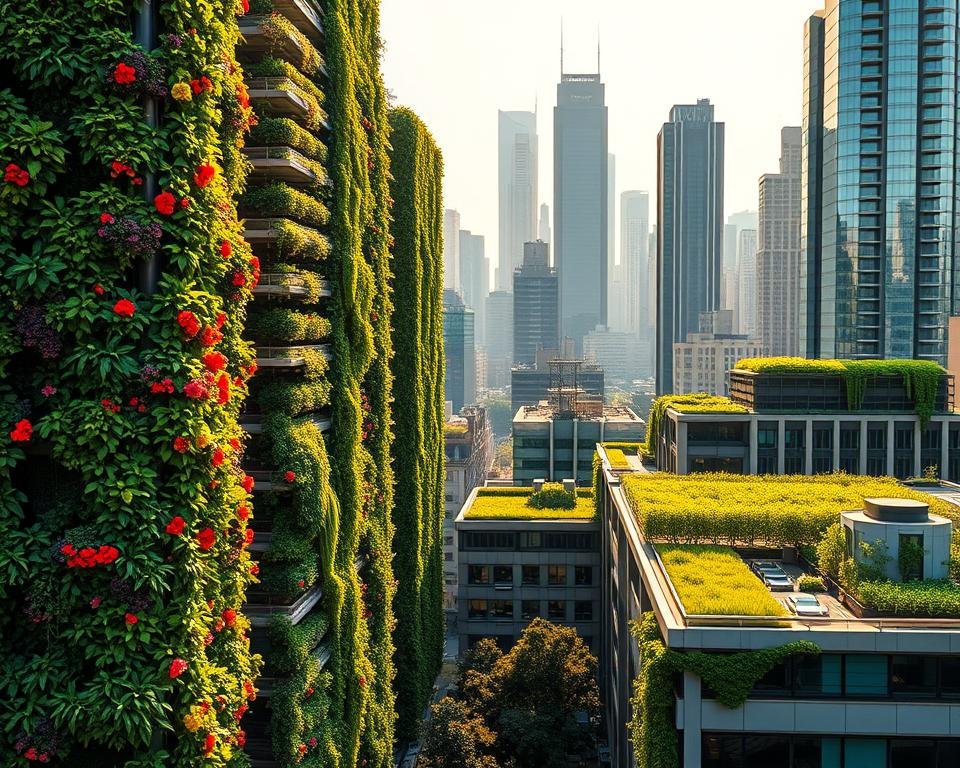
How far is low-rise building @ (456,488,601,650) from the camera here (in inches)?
2064

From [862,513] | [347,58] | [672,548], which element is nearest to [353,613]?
[672,548]

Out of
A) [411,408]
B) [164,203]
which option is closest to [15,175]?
[164,203]

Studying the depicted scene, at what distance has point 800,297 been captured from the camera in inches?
3728

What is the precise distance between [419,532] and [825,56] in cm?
7538

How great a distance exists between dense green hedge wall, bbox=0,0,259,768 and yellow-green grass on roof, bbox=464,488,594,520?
39734 millimetres

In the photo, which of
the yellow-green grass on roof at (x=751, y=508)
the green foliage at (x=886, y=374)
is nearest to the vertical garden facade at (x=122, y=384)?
the yellow-green grass on roof at (x=751, y=508)

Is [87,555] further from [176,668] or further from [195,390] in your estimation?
[195,390]

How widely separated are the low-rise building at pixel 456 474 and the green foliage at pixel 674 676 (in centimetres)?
5669

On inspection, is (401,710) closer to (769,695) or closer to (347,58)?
(769,695)

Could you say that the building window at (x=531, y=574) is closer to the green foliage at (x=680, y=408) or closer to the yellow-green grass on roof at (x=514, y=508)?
the yellow-green grass on roof at (x=514, y=508)

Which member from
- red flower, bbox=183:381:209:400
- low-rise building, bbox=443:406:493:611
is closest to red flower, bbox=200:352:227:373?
red flower, bbox=183:381:209:400

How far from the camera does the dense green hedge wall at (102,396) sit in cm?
1350

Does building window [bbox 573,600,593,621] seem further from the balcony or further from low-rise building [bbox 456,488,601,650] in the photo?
the balcony

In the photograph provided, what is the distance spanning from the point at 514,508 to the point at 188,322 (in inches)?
1738
